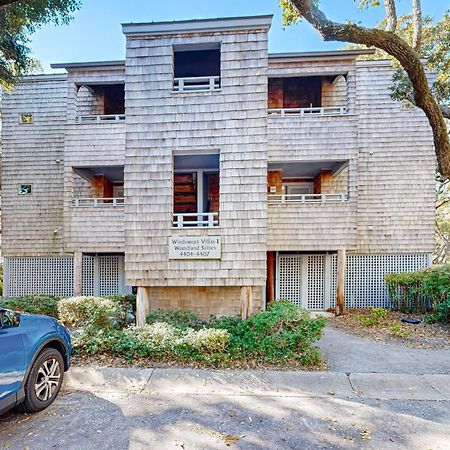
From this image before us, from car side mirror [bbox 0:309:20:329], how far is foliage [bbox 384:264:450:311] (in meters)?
8.72

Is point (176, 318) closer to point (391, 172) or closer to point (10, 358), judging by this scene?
point (10, 358)

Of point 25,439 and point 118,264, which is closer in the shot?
point 25,439

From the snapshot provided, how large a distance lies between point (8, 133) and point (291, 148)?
985cm

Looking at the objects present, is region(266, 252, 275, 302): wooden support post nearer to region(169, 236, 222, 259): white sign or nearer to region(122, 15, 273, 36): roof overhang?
region(169, 236, 222, 259): white sign

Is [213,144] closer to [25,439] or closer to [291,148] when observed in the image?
[291,148]

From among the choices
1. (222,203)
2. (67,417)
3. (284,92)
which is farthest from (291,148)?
(67,417)

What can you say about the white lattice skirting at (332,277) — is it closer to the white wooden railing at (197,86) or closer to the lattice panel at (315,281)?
the lattice panel at (315,281)

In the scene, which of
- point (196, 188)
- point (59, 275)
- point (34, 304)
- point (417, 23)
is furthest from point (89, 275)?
point (417, 23)

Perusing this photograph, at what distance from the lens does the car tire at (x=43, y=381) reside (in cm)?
321

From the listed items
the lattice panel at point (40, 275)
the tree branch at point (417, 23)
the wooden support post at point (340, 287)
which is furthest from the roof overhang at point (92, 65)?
the wooden support post at point (340, 287)

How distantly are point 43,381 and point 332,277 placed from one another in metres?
8.56

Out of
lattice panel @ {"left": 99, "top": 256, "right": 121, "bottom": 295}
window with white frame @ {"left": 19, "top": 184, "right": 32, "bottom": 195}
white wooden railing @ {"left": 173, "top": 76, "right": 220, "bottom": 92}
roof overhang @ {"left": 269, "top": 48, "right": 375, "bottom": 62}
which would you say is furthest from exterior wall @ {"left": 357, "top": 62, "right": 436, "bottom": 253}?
window with white frame @ {"left": 19, "top": 184, "right": 32, "bottom": 195}

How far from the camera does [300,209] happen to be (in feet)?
27.2

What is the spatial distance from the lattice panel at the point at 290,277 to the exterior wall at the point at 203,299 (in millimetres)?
2991
